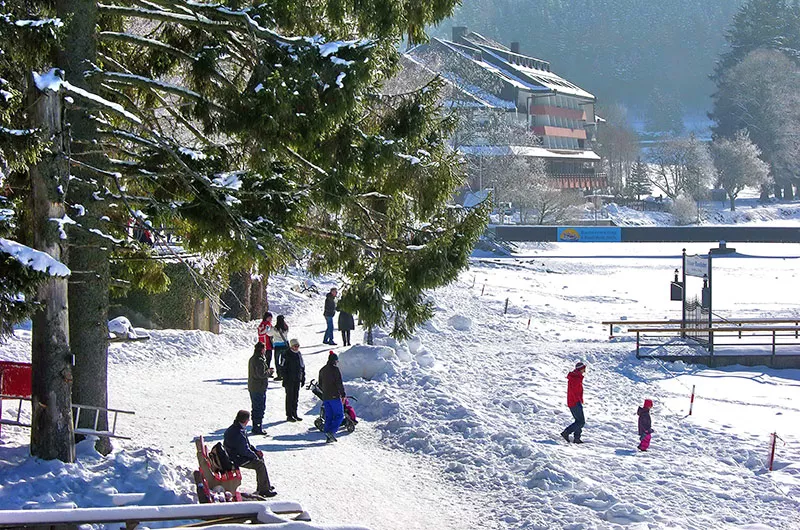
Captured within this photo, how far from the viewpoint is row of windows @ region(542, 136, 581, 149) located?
321ft

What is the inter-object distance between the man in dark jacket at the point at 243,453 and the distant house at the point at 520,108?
191 feet

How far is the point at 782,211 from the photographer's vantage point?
98375 mm

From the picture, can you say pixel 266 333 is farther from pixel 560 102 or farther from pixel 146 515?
pixel 560 102

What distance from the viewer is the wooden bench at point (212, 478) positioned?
10891 millimetres

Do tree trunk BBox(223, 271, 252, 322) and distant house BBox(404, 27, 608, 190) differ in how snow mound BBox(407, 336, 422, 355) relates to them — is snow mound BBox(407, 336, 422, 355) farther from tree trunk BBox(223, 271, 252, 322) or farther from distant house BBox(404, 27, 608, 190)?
distant house BBox(404, 27, 608, 190)

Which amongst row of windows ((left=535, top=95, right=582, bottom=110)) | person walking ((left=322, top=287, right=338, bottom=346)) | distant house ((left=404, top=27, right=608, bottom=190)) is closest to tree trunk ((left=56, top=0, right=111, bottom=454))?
person walking ((left=322, top=287, right=338, bottom=346))

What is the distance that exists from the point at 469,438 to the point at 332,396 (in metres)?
2.27

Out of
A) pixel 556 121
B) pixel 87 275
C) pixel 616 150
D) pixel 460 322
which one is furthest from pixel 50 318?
pixel 616 150

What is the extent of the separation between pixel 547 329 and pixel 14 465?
79.4 feet

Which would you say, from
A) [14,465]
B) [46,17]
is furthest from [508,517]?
[46,17]

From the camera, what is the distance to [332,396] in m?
15.6

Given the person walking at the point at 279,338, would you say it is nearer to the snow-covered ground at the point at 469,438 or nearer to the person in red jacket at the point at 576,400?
the snow-covered ground at the point at 469,438

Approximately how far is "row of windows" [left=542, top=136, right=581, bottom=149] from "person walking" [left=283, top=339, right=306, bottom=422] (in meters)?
81.9

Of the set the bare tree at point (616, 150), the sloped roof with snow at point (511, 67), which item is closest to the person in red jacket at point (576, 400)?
the sloped roof with snow at point (511, 67)
